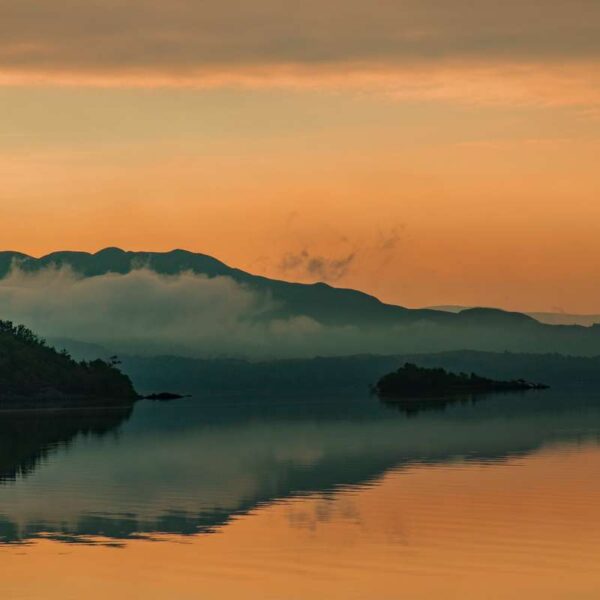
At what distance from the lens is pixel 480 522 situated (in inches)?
2136

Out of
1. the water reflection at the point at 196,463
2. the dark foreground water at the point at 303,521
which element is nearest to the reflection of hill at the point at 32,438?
the water reflection at the point at 196,463

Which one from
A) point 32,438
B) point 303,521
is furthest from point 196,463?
point 32,438

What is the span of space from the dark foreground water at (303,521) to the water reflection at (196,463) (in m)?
0.17

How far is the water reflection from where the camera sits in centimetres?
5705

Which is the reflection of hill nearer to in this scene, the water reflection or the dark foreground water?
the water reflection

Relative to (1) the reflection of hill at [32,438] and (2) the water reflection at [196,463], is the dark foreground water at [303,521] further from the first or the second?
(1) the reflection of hill at [32,438]

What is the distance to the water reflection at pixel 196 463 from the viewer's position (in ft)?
187

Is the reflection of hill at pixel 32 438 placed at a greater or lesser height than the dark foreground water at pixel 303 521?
greater

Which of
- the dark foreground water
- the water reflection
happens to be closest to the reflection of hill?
the water reflection

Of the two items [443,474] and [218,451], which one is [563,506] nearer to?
[443,474]

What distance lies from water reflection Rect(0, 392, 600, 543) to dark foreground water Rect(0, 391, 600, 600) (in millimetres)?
171

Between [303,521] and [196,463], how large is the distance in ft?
113

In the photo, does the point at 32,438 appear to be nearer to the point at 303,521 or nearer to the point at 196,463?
the point at 196,463

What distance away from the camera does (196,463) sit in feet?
292
